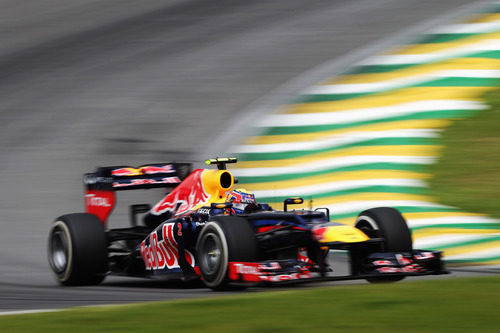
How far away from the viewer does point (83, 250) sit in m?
9.62

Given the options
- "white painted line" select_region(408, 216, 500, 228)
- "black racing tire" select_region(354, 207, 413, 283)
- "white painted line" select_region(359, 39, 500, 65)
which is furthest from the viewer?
"white painted line" select_region(359, 39, 500, 65)

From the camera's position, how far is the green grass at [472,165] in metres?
11.7

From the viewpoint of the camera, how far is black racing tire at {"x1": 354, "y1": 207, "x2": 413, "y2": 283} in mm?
8672

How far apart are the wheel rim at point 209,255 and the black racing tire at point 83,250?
4.83ft

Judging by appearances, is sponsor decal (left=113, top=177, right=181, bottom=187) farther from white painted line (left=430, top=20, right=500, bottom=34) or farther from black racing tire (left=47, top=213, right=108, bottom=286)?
white painted line (left=430, top=20, right=500, bottom=34)

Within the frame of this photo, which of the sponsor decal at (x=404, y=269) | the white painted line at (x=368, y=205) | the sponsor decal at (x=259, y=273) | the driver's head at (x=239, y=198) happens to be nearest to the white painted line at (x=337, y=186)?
the white painted line at (x=368, y=205)

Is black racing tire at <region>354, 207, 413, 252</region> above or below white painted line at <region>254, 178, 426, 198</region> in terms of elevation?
below

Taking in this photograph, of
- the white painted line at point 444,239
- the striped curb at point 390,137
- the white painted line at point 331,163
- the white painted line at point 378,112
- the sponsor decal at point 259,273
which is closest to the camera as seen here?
the sponsor decal at point 259,273

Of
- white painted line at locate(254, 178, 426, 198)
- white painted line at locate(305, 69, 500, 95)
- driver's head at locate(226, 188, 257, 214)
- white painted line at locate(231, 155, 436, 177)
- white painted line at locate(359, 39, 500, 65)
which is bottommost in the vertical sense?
driver's head at locate(226, 188, 257, 214)

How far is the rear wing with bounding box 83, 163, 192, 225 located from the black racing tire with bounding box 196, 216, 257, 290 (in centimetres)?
222

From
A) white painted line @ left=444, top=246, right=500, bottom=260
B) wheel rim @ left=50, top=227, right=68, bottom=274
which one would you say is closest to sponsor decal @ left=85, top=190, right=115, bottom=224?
wheel rim @ left=50, top=227, right=68, bottom=274

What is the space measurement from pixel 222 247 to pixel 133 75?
33.8ft

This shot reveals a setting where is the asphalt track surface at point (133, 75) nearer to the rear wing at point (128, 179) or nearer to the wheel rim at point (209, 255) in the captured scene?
the rear wing at point (128, 179)

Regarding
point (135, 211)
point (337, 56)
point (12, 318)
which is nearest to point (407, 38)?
point (337, 56)
